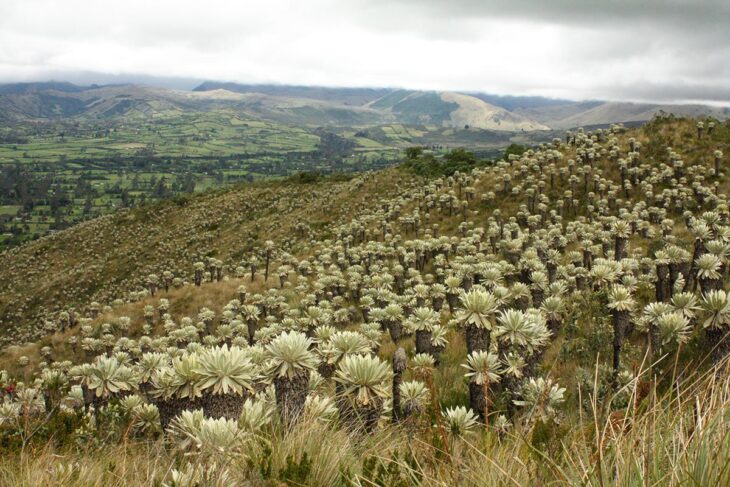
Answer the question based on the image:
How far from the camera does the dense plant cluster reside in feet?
17.7

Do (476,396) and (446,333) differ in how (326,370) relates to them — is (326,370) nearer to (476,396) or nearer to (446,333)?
(476,396)

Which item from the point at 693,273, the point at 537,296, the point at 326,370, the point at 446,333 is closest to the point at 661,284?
the point at 693,273

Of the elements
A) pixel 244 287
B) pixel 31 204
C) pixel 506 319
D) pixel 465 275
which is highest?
pixel 506 319

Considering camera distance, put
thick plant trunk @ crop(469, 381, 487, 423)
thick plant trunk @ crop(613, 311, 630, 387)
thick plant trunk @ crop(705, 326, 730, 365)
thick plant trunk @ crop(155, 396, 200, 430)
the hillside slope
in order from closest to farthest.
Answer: thick plant trunk @ crop(155, 396, 200, 430)
thick plant trunk @ crop(469, 381, 487, 423)
thick plant trunk @ crop(705, 326, 730, 365)
thick plant trunk @ crop(613, 311, 630, 387)
the hillside slope

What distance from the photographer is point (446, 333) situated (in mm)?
16719

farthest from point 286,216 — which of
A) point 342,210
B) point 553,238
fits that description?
point 553,238

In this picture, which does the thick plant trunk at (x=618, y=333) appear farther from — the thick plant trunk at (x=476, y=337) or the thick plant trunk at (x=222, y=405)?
the thick plant trunk at (x=222, y=405)

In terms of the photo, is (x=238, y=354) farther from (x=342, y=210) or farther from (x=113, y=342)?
(x=342, y=210)

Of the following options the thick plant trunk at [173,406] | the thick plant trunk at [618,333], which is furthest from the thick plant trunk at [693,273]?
the thick plant trunk at [173,406]

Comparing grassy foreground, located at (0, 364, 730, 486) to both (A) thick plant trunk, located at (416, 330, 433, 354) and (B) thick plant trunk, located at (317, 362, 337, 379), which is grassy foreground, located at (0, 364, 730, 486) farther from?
(A) thick plant trunk, located at (416, 330, 433, 354)

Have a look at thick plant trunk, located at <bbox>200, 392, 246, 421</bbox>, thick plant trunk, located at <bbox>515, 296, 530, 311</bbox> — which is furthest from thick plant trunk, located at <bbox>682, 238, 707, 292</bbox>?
thick plant trunk, located at <bbox>200, 392, 246, 421</bbox>

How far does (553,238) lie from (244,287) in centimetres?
2080

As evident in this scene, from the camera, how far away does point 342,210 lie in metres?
58.2

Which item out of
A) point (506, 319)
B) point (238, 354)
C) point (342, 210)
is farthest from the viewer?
point (342, 210)
